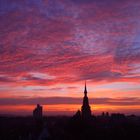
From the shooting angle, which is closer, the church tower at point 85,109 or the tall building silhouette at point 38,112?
the church tower at point 85,109

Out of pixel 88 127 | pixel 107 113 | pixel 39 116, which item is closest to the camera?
pixel 88 127

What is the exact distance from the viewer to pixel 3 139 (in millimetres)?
72312

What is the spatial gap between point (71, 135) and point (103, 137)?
228 inches

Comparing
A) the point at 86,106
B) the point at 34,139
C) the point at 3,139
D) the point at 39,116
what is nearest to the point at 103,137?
the point at 34,139

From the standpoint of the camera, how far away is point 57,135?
6272 cm

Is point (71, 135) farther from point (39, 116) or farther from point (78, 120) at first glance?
point (39, 116)

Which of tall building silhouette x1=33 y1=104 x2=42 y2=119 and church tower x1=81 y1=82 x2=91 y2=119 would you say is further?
tall building silhouette x1=33 y1=104 x2=42 y2=119

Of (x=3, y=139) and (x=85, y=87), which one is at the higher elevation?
(x=85, y=87)

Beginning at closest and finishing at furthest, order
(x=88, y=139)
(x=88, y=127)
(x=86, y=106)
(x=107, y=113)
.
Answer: (x=88, y=139) → (x=88, y=127) → (x=86, y=106) → (x=107, y=113)

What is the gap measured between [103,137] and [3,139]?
21.5 m

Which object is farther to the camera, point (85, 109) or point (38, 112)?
point (38, 112)

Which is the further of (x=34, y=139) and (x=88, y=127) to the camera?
(x=88, y=127)

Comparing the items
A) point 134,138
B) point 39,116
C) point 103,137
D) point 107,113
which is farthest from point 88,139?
point 107,113

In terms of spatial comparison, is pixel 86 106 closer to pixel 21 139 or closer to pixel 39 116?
pixel 21 139
